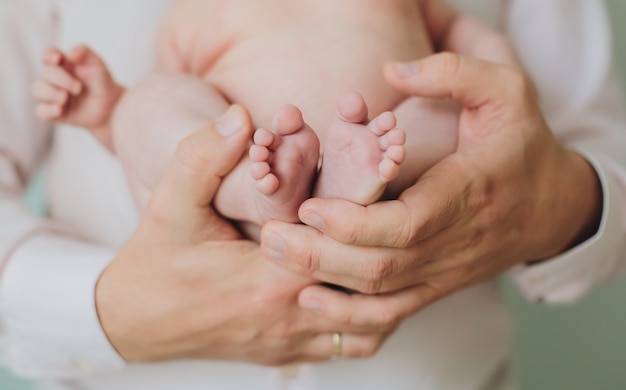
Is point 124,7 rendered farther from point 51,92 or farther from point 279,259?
point 279,259

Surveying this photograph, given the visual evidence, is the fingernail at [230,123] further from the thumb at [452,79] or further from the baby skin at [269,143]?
the thumb at [452,79]

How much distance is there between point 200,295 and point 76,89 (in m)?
0.27

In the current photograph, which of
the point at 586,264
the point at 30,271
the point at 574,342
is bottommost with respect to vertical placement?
the point at 574,342

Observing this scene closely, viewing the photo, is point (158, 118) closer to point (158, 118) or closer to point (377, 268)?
point (158, 118)

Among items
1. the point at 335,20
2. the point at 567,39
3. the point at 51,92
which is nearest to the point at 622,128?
the point at 567,39

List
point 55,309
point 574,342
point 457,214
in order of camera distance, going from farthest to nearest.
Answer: point 574,342 < point 55,309 < point 457,214

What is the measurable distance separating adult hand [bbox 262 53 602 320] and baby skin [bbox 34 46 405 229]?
0.02m

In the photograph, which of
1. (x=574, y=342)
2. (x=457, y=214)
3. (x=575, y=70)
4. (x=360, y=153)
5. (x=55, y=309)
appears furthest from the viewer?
(x=574, y=342)

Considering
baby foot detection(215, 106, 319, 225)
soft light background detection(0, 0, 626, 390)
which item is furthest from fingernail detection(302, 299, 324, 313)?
soft light background detection(0, 0, 626, 390)

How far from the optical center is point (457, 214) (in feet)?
2.04

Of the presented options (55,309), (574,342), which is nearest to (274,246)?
(55,309)

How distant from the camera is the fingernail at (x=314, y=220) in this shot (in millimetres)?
539

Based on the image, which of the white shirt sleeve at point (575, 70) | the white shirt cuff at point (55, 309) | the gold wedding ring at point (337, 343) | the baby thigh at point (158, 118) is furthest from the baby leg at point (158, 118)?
the white shirt sleeve at point (575, 70)

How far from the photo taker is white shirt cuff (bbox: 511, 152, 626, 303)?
0.80 m
